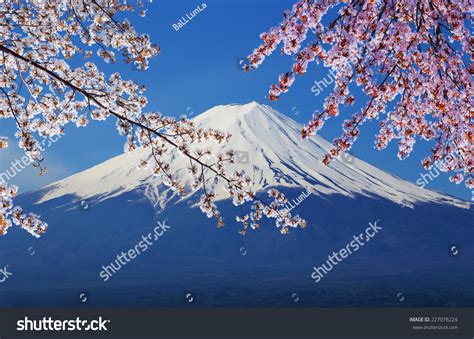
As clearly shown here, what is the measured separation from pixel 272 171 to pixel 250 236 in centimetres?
2086

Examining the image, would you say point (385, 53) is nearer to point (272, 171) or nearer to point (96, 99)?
point (96, 99)

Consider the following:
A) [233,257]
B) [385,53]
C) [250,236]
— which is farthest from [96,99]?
[250,236]

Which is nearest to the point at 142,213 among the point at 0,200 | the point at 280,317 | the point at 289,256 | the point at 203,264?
the point at 203,264

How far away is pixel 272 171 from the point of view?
15612cm

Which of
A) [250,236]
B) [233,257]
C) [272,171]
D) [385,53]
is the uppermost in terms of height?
[272,171]

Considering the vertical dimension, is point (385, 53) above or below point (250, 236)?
below

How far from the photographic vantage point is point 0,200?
4.61 metres

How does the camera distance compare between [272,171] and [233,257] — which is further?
[272,171]

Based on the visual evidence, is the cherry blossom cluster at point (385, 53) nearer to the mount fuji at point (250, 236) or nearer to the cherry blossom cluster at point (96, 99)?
the cherry blossom cluster at point (96, 99)

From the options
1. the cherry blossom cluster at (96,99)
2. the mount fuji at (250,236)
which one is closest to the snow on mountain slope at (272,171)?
the mount fuji at (250,236)

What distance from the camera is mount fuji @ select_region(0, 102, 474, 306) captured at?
102 metres

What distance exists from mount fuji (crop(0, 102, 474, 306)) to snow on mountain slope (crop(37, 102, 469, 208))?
498 millimetres

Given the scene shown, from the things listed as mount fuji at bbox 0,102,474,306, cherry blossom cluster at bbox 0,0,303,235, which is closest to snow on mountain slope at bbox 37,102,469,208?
mount fuji at bbox 0,102,474,306

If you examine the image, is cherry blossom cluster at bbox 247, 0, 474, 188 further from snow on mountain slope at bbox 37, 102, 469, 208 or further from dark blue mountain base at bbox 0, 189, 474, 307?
snow on mountain slope at bbox 37, 102, 469, 208
